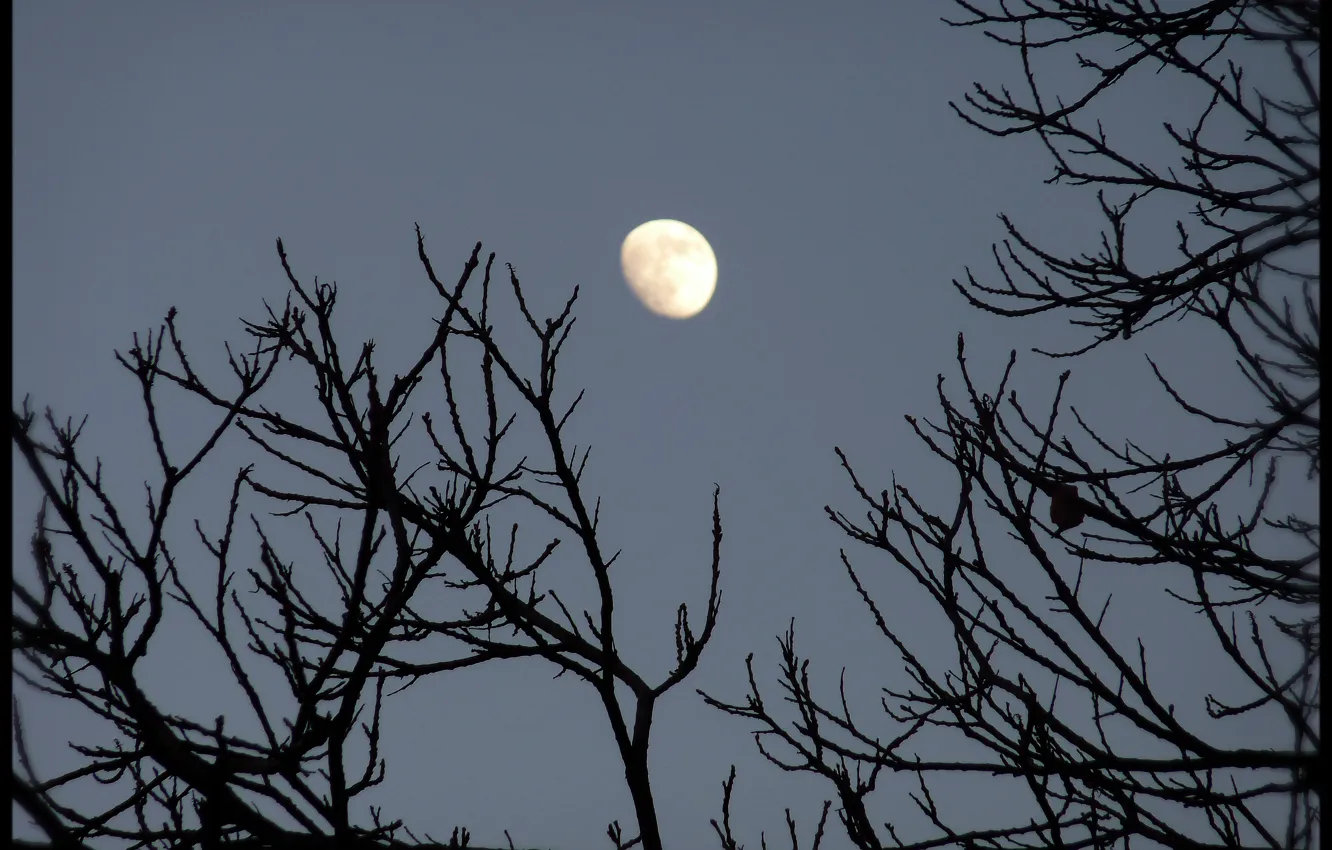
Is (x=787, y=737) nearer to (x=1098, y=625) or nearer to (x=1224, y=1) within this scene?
(x=1098, y=625)

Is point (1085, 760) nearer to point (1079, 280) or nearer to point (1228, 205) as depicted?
point (1079, 280)

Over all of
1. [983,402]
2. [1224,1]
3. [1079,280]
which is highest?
[1224,1]

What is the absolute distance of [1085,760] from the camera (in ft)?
9.82

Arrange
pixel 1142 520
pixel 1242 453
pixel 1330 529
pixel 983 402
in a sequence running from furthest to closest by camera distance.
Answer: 1. pixel 1242 453
2. pixel 1142 520
3. pixel 983 402
4. pixel 1330 529

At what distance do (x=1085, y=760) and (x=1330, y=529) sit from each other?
1892 mm

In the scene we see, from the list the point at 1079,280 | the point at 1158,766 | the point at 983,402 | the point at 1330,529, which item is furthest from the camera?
the point at 1079,280

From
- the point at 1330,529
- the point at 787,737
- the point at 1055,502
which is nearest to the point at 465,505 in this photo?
the point at 787,737

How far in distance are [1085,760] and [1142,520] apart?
1.14 m

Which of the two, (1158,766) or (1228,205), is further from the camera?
(1228,205)

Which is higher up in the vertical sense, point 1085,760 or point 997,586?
point 997,586

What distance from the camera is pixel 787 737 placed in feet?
11.7

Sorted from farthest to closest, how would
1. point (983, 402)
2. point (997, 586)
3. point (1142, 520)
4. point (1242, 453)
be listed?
point (1242, 453) < point (1142, 520) < point (983, 402) < point (997, 586)

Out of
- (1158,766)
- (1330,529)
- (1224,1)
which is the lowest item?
(1330,529)

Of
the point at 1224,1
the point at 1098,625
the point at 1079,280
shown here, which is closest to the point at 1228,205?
the point at 1079,280
